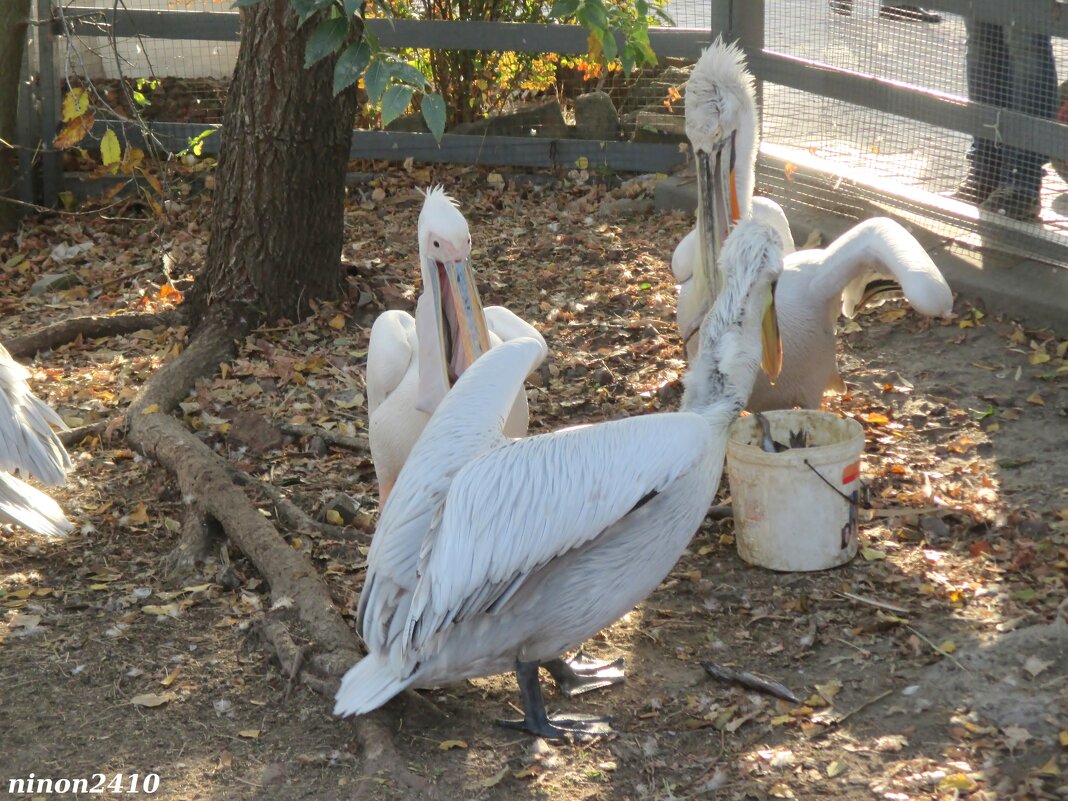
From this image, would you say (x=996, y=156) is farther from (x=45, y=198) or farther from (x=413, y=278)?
(x=45, y=198)

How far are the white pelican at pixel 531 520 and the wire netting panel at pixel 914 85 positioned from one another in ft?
8.90

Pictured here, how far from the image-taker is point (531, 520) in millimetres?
2879

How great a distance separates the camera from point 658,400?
5.16m

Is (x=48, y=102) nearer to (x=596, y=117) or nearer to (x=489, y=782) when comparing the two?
(x=596, y=117)

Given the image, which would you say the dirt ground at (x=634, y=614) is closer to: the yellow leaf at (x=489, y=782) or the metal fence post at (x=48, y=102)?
the yellow leaf at (x=489, y=782)

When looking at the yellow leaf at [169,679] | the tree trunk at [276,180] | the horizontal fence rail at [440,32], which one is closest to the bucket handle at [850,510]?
the yellow leaf at [169,679]

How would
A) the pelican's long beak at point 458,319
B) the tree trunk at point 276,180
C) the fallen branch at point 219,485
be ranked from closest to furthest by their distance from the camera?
1. the fallen branch at point 219,485
2. the pelican's long beak at point 458,319
3. the tree trunk at point 276,180

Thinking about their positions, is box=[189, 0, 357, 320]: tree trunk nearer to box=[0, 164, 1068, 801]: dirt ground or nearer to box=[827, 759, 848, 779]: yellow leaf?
box=[0, 164, 1068, 801]: dirt ground

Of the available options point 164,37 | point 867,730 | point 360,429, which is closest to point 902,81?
point 360,429

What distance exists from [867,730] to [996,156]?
3461mm

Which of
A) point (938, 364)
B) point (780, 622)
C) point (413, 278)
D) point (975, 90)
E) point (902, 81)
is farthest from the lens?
point (413, 278)

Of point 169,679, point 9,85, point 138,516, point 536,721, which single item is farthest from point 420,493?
point 9,85

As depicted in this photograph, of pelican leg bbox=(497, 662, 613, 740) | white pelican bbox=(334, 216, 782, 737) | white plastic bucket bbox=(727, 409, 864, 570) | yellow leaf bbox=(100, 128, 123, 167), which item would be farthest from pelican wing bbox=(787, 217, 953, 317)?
yellow leaf bbox=(100, 128, 123, 167)

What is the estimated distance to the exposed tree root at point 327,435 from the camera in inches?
193
